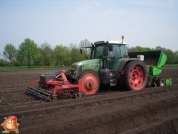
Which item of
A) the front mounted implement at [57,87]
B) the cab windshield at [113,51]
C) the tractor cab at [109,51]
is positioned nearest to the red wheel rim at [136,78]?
the tractor cab at [109,51]

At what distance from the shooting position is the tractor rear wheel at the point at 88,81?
24.6 feet

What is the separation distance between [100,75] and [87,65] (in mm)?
678

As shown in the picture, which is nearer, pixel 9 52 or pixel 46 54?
pixel 46 54

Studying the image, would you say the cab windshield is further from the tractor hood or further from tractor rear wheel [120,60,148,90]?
tractor rear wheel [120,60,148,90]

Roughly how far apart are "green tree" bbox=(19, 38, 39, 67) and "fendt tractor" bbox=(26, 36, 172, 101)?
37.9m

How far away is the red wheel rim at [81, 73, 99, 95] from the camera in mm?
7508

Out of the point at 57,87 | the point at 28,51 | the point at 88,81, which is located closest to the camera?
the point at 57,87

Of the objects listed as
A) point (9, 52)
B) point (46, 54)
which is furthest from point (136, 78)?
point (9, 52)

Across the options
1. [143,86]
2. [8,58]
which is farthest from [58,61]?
[143,86]

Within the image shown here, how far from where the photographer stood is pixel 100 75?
814 centimetres

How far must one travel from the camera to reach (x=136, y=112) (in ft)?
17.5

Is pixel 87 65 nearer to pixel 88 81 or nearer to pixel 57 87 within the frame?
pixel 88 81

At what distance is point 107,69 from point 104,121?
3688 millimetres

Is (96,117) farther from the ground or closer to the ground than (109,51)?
closer to the ground
